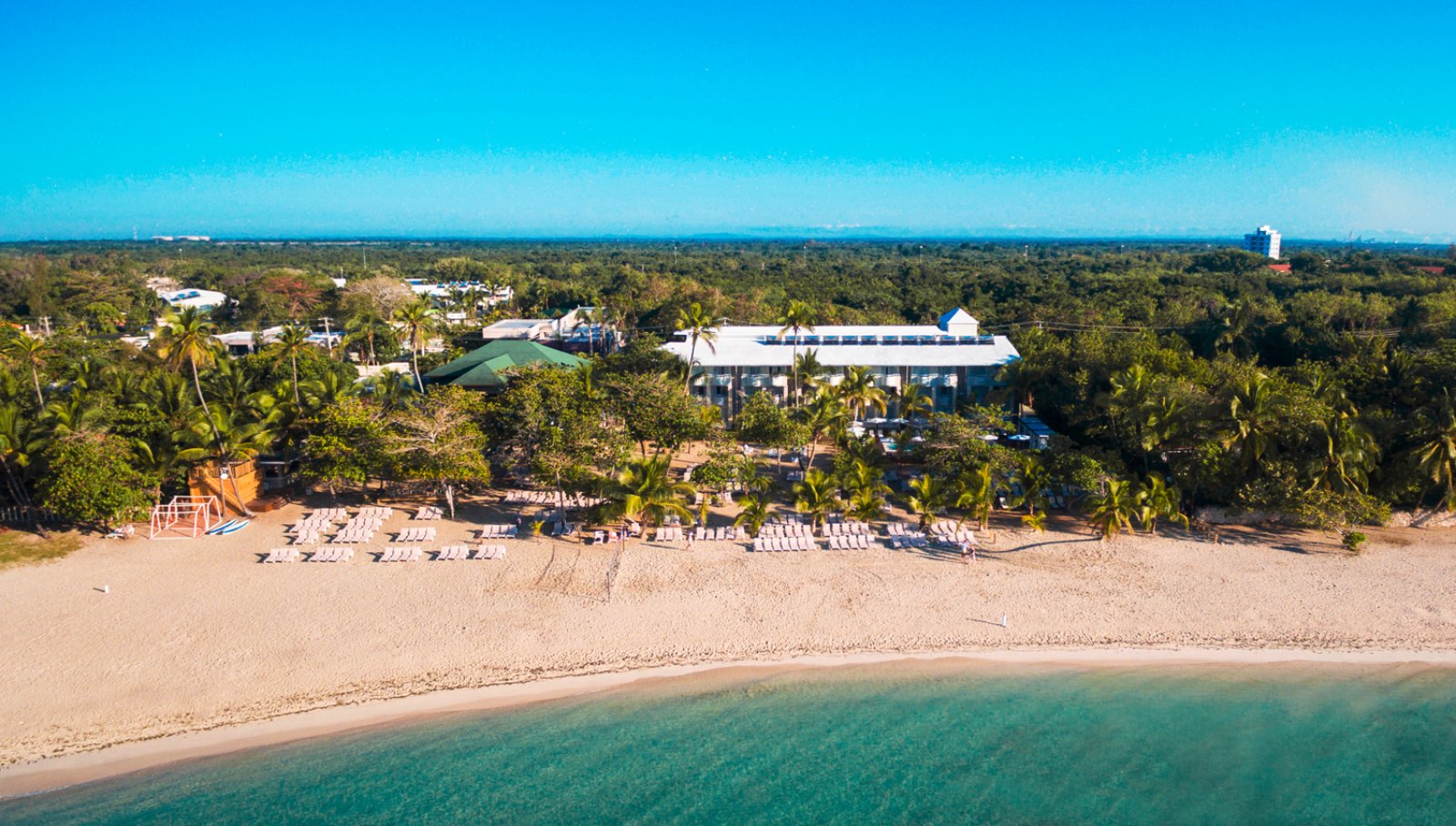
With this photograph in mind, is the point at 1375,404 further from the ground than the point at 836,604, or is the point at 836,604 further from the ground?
the point at 1375,404

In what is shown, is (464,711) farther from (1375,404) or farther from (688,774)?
(1375,404)

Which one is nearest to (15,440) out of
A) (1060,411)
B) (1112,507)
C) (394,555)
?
(394,555)

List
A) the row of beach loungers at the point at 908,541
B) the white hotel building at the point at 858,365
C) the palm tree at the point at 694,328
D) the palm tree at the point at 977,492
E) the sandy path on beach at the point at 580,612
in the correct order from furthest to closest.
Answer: the white hotel building at the point at 858,365 → the palm tree at the point at 694,328 → the row of beach loungers at the point at 908,541 → the palm tree at the point at 977,492 → the sandy path on beach at the point at 580,612

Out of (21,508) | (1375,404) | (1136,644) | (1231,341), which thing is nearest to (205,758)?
(21,508)

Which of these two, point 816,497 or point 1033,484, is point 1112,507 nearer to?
point 1033,484

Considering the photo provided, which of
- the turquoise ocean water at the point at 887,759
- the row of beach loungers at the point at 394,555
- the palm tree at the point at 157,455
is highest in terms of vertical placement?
the palm tree at the point at 157,455

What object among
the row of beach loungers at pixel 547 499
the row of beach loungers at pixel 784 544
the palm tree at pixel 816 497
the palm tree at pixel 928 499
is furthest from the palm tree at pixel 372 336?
the palm tree at pixel 928 499

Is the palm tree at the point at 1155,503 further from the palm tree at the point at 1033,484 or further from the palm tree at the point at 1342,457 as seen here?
the palm tree at the point at 1342,457
